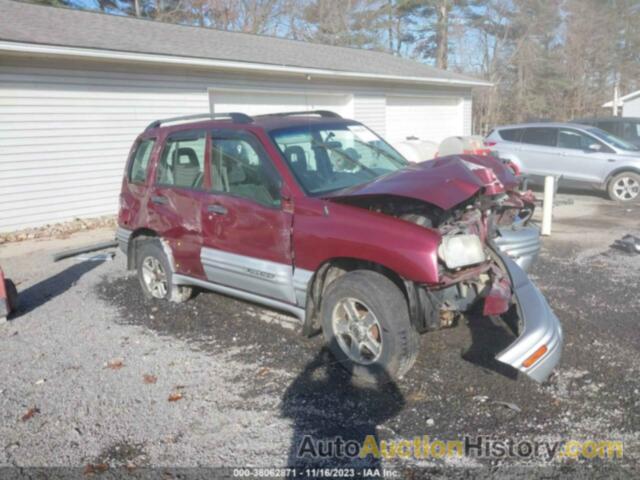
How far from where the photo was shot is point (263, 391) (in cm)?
390

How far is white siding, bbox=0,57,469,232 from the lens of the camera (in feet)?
32.1

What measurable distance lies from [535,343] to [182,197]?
3364 millimetres

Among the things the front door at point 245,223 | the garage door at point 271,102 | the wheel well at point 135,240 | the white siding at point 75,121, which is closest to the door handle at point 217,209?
the front door at point 245,223

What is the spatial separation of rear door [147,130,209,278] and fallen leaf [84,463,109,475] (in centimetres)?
223

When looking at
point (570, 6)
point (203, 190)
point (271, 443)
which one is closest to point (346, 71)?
point (203, 190)

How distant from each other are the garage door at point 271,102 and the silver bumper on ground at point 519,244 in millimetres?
9008

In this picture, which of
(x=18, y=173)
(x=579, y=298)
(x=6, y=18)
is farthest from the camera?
(x=6, y=18)

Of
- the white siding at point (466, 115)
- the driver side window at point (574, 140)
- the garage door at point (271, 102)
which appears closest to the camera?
the driver side window at point (574, 140)

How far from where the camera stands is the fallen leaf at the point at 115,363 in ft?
14.6

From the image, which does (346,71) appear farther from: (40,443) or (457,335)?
(40,443)

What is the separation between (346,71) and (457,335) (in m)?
11.4

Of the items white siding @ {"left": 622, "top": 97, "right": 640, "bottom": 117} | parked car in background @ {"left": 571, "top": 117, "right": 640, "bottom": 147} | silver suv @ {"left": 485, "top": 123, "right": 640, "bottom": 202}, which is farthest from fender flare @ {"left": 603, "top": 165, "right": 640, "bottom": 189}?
white siding @ {"left": 622, "top": 97, "right": 640, "bottom": 117}

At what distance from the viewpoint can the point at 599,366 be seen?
395 centimetres

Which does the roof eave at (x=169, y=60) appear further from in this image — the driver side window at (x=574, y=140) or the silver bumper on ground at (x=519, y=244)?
the silver bumper on ground at (x=519, y=244)
